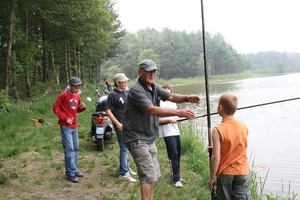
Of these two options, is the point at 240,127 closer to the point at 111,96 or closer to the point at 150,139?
the point at 150,139

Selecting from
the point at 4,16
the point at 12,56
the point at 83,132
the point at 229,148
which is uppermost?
the point at 4,16

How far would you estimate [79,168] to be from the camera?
234 inches

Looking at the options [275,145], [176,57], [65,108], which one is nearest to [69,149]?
[65,108]

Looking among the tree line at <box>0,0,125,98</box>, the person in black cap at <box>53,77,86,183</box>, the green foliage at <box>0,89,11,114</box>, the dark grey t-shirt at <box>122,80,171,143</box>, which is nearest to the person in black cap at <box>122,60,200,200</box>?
the dark grey t-shirt at <box>122,80,171,143</box>

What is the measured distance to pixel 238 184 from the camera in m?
3.31

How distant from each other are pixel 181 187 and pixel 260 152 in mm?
4485

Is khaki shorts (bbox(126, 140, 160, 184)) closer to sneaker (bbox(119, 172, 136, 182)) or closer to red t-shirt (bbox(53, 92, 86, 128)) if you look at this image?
sneaker (bbox(119, 172, 136, 182))

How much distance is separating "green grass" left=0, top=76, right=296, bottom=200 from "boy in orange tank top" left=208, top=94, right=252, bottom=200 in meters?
1.36

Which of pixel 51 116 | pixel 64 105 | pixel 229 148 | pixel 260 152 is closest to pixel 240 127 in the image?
pixel 229 148

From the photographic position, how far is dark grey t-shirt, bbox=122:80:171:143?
348cm

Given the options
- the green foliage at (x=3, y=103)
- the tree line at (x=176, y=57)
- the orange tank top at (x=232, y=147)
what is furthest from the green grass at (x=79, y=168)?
the tree line at (x=176, y=57)

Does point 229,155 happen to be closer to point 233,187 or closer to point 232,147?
point 232,147

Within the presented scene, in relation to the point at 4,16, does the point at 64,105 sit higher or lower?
lower

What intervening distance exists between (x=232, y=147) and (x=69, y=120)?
286cm
